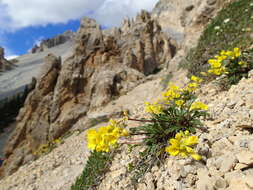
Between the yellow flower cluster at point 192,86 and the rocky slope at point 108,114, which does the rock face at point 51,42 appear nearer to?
the rocky slope at point 108,114

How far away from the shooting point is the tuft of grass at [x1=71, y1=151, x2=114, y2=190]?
2.41 metres

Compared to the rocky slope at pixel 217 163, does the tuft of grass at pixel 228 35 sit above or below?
above

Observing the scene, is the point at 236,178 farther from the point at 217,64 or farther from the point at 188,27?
the point at 188,27

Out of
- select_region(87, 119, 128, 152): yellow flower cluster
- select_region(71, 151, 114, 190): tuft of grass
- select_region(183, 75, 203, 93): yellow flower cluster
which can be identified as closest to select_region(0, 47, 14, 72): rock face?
select_region(71, 151, 114, 190): tuft of grass

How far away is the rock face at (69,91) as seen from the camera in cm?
1040

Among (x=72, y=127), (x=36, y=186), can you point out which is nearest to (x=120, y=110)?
(x=72, y=127)

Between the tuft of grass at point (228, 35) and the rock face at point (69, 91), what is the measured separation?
5.21 metres

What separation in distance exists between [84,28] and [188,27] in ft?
27.4

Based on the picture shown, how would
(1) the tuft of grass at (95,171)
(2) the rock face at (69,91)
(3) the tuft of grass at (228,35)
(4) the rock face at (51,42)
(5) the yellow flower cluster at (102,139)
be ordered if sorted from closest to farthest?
(5) the yellow flower cluster at (102,139)
(1) the tuft of grass at (95,171)
(3) the tuft of grass at (228,35)
(2) the rock face at (69,91)
(4) the rock face at (51,42)

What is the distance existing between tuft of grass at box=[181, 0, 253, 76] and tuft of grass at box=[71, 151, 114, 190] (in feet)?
14.9

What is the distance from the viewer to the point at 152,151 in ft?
6.43

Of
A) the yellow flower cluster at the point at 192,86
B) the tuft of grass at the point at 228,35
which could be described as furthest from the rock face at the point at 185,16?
the yellow flower cluster at the point at 192,86

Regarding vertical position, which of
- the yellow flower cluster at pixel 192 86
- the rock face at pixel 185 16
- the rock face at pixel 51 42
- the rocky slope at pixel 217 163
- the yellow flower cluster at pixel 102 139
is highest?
the rock face at pixel 51 42

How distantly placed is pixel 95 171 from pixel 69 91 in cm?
919
